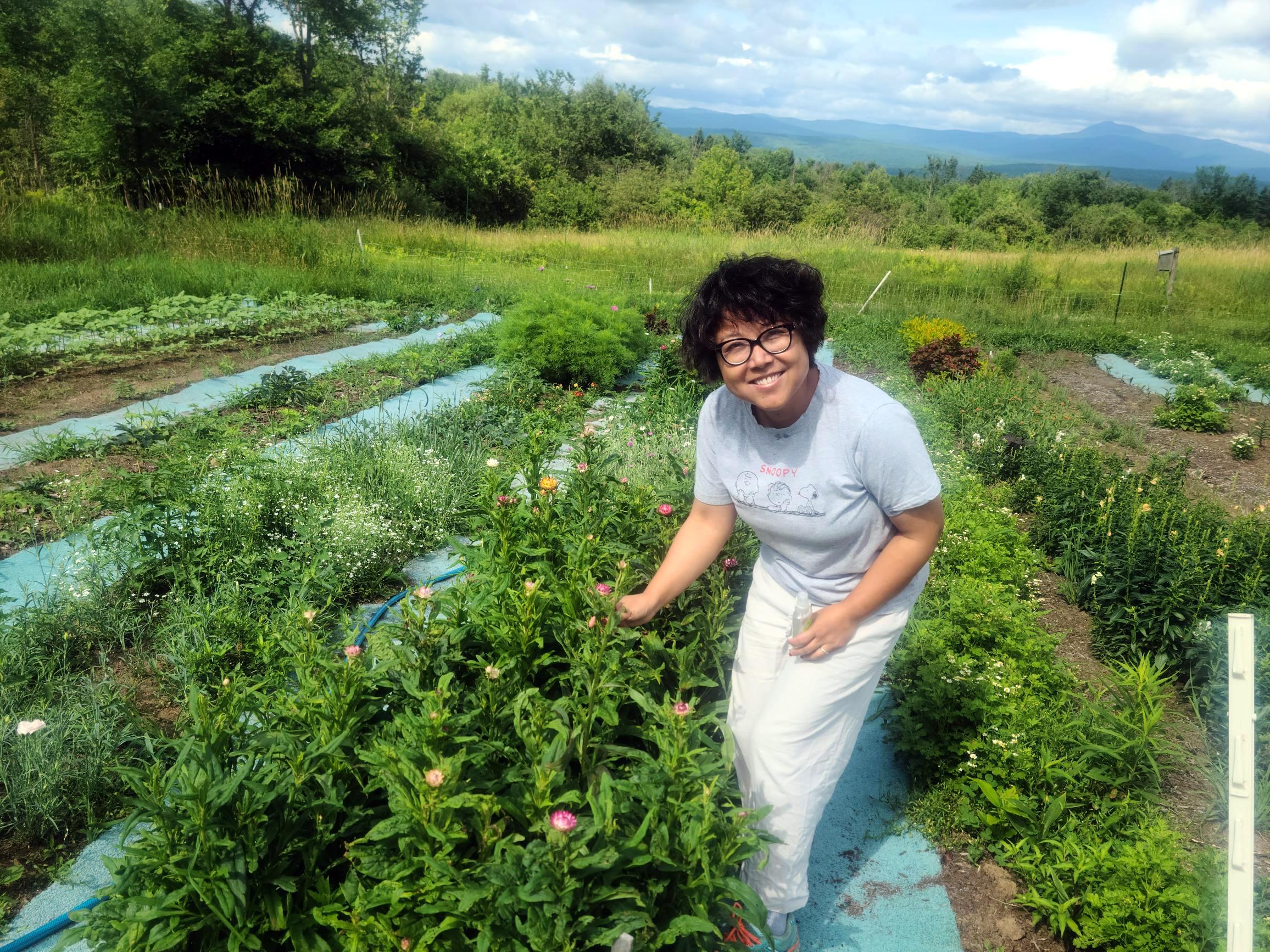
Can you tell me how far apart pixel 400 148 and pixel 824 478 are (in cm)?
2874

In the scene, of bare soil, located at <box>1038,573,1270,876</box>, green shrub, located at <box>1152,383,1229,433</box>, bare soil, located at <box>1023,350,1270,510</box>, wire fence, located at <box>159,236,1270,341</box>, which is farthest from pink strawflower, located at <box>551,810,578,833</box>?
wire fence, located at <box>159,236,1270,341</box>

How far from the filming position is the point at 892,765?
2.79 meters

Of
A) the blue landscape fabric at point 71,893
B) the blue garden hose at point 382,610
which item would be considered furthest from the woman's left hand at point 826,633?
the blue landscape fabric at point 71,893

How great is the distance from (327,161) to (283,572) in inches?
865

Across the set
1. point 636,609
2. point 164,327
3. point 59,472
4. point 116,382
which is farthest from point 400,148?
point 636,609

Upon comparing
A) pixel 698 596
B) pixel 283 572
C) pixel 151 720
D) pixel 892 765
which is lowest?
pixel 892 765

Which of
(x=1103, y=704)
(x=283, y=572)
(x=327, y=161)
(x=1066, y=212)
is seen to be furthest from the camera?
(x=1066, y=212)

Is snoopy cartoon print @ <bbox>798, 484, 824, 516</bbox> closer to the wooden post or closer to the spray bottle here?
the spray bottle

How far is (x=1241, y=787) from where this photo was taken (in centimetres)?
129

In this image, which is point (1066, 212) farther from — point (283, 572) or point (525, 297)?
point (283, 572)

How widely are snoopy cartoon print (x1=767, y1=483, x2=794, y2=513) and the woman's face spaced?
201 millimetres

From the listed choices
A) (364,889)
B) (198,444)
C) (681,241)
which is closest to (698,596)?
(364,889)

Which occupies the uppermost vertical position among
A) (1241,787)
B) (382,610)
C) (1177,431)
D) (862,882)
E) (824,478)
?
(824,478)

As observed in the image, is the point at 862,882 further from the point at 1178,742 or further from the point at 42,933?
the point at 42,933
